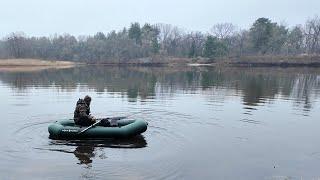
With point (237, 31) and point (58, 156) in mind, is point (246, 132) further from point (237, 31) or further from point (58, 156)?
point (237, 31)

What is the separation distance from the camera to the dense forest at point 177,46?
10888cm

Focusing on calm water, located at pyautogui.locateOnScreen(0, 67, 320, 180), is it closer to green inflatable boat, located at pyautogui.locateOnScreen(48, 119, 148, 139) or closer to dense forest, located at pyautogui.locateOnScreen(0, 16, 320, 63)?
green inflatable boat, located at pyautogui.locateOnScreen(48, 119, 148, 139)

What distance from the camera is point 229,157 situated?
12508 mm

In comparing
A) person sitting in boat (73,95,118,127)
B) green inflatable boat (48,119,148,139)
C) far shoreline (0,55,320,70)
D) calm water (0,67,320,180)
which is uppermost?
far shoreline (0,55,320,70)

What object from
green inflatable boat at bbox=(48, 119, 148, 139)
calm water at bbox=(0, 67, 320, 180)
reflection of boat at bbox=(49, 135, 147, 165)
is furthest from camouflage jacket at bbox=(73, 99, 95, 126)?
calm water at bbox=(0, 67, 320, 180)

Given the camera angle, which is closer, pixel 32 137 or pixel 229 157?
pixel 229 157

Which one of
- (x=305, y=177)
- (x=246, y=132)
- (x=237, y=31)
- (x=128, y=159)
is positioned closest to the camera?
(x=305, y=177)

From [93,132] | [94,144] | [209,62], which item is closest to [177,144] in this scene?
[94,144]

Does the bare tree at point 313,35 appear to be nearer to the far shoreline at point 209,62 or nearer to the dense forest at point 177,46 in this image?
the dense forest at point 177,46

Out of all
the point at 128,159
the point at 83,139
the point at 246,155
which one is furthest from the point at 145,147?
the point at 246,155

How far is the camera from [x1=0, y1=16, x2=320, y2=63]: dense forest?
108875mm

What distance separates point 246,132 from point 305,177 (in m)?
5.73

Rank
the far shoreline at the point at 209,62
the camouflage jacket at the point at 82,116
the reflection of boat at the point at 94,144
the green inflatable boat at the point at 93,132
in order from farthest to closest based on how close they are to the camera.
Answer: the far shoreline at the point at 209,62, the camouflage jacket at the point at 82,116, the green inflatable boat at the point at 93,132, the reflection of boat at the point at 94,144

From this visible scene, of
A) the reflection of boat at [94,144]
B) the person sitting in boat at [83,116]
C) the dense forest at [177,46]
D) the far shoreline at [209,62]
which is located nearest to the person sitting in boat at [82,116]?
the person sitting in boat at [83,116]
